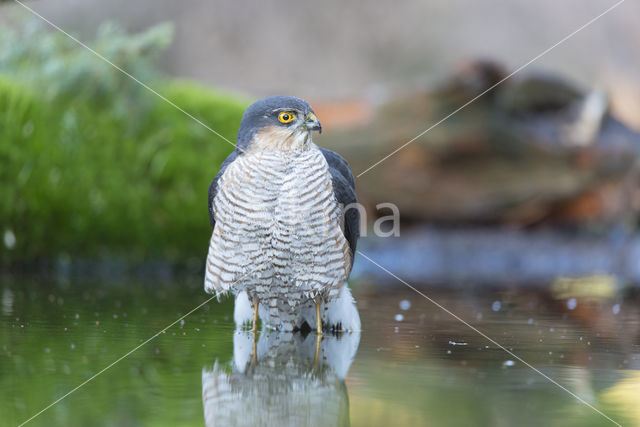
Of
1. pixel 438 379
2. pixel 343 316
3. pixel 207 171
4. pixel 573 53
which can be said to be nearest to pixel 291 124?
pixel 343 316

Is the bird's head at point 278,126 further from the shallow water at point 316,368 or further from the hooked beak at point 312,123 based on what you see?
the shallow water at point 316,368

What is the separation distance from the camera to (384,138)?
10.2 m

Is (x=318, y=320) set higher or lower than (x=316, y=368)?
higher

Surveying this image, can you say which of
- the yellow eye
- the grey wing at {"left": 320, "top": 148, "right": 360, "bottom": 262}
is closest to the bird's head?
the yellow eye

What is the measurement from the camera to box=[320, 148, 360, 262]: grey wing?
15.0 feet

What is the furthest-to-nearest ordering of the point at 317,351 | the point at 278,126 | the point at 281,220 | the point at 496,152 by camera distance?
the point at 496,152, the point at 278,126, the point at 281,220, the point at 317,351

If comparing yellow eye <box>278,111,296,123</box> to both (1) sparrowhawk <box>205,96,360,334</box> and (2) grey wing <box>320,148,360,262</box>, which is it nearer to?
(1) sparrowhawk <box>205,96,360,334</box>

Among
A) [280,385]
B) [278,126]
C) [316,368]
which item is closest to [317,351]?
[316,368]

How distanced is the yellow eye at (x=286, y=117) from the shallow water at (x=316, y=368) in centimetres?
120

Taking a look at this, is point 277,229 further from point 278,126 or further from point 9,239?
point 9,239

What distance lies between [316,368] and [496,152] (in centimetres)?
733

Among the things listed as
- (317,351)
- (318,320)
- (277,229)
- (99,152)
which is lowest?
(317,351)

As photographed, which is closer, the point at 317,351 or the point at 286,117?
the point at 317,351

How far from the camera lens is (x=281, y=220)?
4219mm
